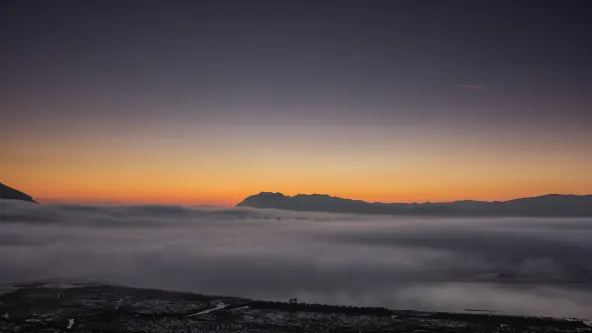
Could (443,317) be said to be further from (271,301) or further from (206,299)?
(206,299)

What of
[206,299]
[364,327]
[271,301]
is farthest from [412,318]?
[206,299]

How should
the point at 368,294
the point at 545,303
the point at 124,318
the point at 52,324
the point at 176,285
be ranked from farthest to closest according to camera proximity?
the point at 176,285, the point at 368,294, the point at 545,303, the point at 124,318, the point at 52,324

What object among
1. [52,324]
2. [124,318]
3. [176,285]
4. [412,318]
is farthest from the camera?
[176,285]

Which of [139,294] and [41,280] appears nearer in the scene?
[139,294]

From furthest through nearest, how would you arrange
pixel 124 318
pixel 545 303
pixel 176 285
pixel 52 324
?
1. pixel 176 285
2. pixel 545 303
3. pixel 124 318
4. pixel 52 324

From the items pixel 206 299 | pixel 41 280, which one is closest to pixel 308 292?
pixel 206 299

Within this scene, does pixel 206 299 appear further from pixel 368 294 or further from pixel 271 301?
pixel 368 294
